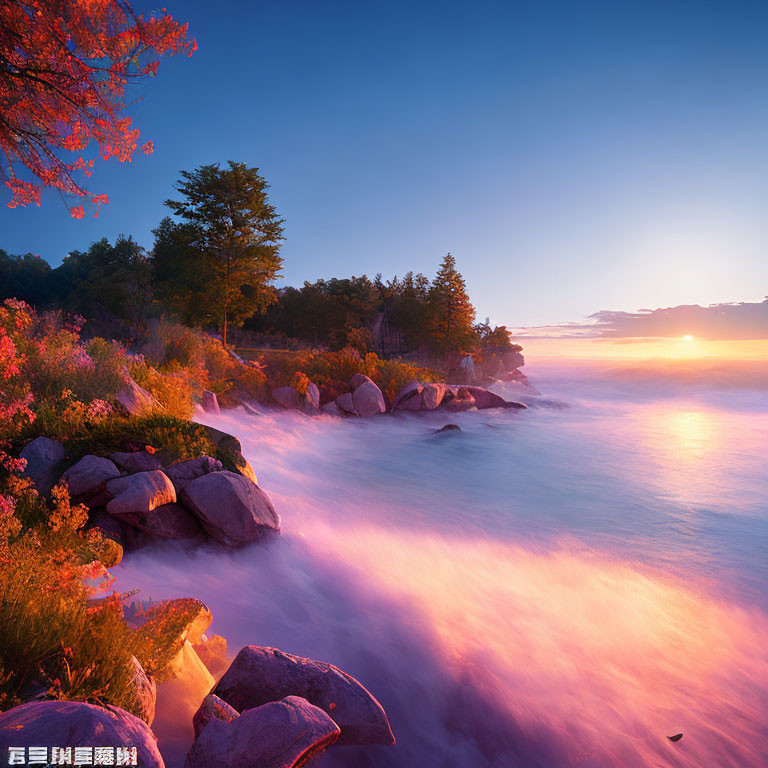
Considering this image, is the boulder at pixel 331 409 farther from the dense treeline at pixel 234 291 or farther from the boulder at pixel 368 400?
the dense treeline at pixel 234 291

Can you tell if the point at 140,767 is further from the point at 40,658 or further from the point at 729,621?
the point at 729,621

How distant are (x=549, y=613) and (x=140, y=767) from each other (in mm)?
5039

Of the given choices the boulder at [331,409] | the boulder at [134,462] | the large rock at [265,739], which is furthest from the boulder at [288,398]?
the large rock at [265,739]

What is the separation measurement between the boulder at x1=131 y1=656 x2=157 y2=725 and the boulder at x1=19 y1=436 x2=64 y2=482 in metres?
4.00

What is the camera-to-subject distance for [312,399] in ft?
56.2

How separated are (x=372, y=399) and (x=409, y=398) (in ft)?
6.98

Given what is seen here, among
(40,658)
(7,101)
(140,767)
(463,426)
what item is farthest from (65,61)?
(463,426)

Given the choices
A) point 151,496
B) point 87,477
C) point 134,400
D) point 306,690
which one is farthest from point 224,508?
point 134,400

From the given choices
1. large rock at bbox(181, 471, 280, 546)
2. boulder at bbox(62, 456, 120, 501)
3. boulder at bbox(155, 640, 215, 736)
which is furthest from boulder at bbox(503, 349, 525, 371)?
boulder at bbox(155, 640, 215, 736)

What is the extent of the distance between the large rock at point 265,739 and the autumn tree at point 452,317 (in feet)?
116

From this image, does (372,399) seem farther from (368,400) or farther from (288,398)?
(288,398)

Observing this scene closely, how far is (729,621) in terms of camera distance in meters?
5.62

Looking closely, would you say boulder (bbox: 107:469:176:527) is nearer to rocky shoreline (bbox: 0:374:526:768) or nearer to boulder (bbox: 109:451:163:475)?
rocky shoreline (bbox: 0:374:526:768)

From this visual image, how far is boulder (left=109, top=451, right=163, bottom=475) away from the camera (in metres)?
5.91
